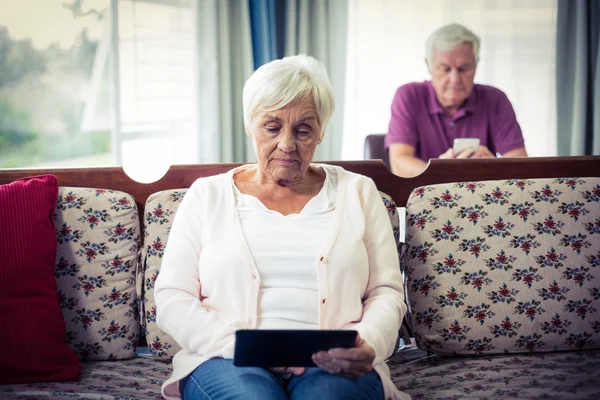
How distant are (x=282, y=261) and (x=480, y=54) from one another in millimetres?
2865

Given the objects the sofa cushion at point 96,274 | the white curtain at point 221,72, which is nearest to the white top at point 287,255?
the sofa cushion at point 96,274

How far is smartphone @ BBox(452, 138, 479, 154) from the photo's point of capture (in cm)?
235

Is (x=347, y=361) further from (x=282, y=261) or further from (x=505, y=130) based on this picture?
(x=505, y=130)

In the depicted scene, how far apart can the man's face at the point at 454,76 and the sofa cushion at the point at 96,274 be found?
62.0 inches

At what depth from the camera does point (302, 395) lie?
3.96 ft

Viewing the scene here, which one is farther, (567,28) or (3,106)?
(567,28)

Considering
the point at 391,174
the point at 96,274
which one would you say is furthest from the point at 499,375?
the point at 96,274

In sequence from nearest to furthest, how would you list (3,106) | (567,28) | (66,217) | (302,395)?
(302,395)
(66,217)
(3,106)
(567,28)

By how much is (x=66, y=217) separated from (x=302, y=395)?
775mm

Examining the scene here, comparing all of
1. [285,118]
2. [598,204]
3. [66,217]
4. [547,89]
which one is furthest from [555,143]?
[66,217]

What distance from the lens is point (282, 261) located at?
1405 millimetres

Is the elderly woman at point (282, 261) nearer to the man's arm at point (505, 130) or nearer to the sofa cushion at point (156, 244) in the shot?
the sofa cushion at point (156, 244)

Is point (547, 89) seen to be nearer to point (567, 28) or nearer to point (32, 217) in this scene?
point (567, 28)

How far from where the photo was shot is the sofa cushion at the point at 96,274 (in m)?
1.59
